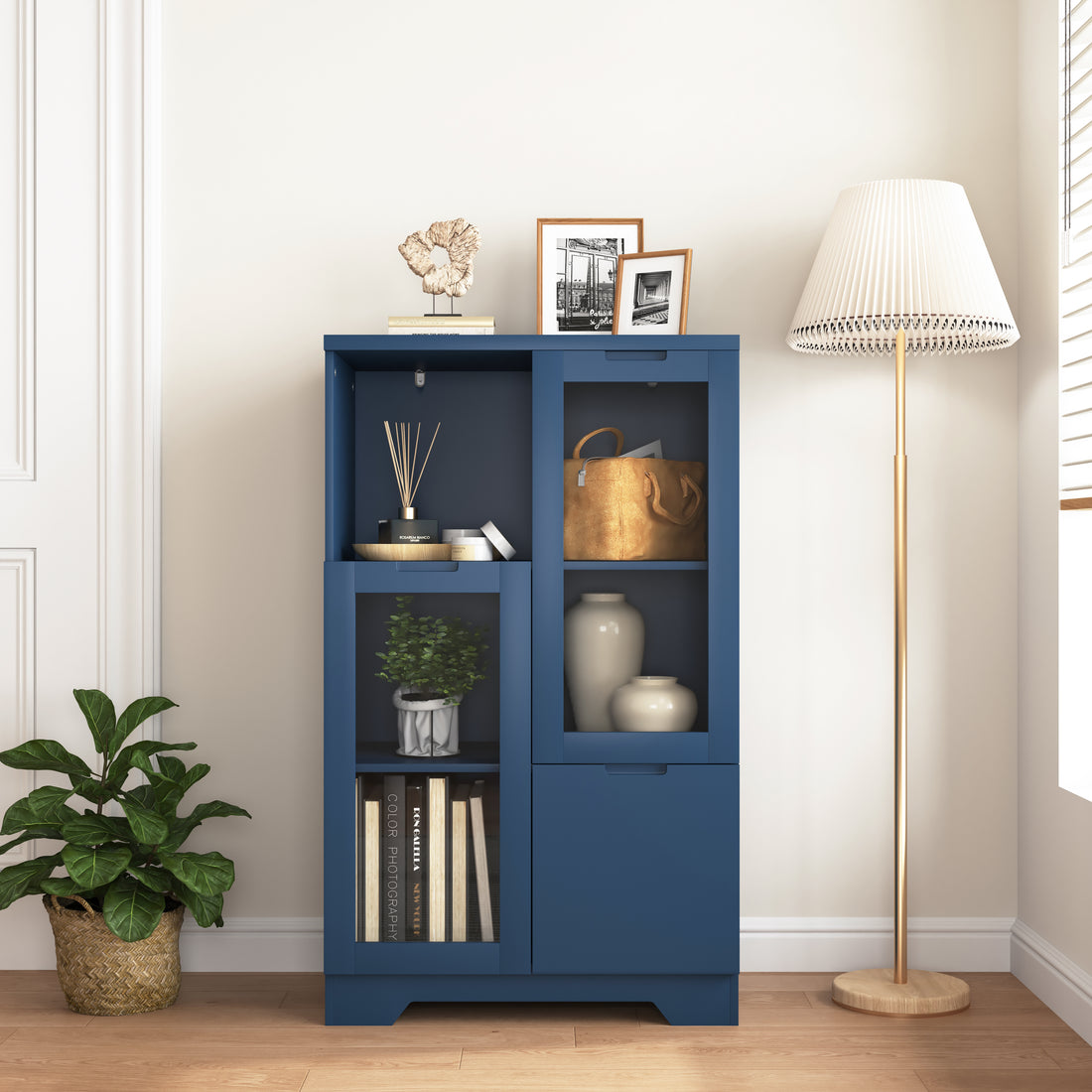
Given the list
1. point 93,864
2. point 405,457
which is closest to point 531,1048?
point 93,864

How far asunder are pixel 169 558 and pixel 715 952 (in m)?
1.50

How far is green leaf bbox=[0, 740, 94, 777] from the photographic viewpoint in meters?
2.11

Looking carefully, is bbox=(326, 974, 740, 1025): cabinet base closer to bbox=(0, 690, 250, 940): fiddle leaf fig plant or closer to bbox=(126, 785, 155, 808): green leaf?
bbox=(0, 690, 250, 940): fiddle leaf fig plant

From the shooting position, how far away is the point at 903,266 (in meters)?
2.08

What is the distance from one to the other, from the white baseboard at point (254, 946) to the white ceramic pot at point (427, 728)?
23.5 inches

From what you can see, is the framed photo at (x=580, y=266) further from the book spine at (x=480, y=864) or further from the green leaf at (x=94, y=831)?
the green leaf at (x=94, y=831)

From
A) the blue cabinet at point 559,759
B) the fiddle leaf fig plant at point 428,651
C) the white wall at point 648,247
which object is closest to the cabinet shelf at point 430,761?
the blue cabinet at point 559,759

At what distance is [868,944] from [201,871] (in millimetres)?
1499

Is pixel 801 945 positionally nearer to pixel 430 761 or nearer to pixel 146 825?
pixel 430 761

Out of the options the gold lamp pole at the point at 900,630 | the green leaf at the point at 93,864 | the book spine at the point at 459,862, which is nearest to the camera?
the green leaf at the point at 93,864

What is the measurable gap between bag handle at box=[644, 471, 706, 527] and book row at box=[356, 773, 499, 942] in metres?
0.67

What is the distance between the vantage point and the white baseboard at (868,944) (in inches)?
93.4

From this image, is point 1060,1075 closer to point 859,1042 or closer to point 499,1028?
point 859,1042

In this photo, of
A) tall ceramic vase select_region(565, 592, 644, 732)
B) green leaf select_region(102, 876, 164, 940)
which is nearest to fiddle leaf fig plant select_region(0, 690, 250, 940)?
green leaf select_region(102, 876, 164, 940)
